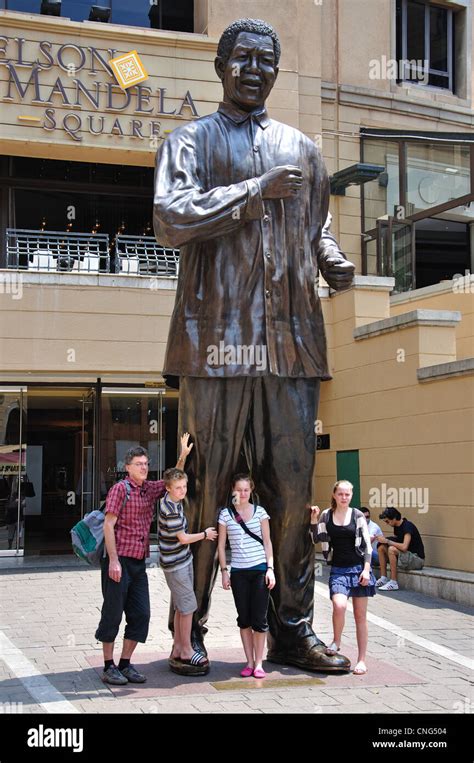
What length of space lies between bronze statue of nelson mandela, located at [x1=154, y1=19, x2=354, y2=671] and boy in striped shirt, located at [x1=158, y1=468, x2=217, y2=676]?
0.10m

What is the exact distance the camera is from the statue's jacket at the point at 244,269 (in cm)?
616

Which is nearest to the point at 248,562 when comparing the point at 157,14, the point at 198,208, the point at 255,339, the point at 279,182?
the point at 255,339

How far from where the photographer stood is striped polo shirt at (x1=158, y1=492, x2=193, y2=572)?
621 centimetres

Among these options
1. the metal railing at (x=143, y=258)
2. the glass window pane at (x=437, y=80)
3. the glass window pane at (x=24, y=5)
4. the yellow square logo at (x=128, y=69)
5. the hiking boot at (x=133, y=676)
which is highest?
the glass window pane at (x=437, y=80)

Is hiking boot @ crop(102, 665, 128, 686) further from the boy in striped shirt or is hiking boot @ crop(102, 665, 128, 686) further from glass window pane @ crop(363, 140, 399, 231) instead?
glass window pane @ crop(363, 140, 399, 231)

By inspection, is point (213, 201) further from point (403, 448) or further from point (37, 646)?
point (403, 448)

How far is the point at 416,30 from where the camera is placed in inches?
765

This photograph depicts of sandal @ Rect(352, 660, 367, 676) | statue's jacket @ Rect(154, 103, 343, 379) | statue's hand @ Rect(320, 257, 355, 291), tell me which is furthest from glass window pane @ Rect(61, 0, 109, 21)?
sandal @ Rect(352, 660, 367, 676)

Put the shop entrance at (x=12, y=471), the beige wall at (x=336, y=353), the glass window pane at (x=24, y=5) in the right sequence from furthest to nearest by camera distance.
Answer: the glass window pane at (x=24, y=5)
the shop entrance at (x=12, y=471)
the beige wall at (x=336, y=353)

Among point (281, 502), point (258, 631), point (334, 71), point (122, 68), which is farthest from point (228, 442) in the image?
point (334, 71)

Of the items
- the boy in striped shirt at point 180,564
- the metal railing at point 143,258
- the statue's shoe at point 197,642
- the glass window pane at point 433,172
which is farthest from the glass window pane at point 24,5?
the statue's shoe at point 197,642

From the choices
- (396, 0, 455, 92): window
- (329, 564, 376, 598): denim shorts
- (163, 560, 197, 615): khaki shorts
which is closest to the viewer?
(163, 560, 197, 615): khaki shorts

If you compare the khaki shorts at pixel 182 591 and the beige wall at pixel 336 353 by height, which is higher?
the beige wall at pixel 336 353

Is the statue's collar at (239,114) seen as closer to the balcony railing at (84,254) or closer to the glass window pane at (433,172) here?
the balcony railing at (84,254)
